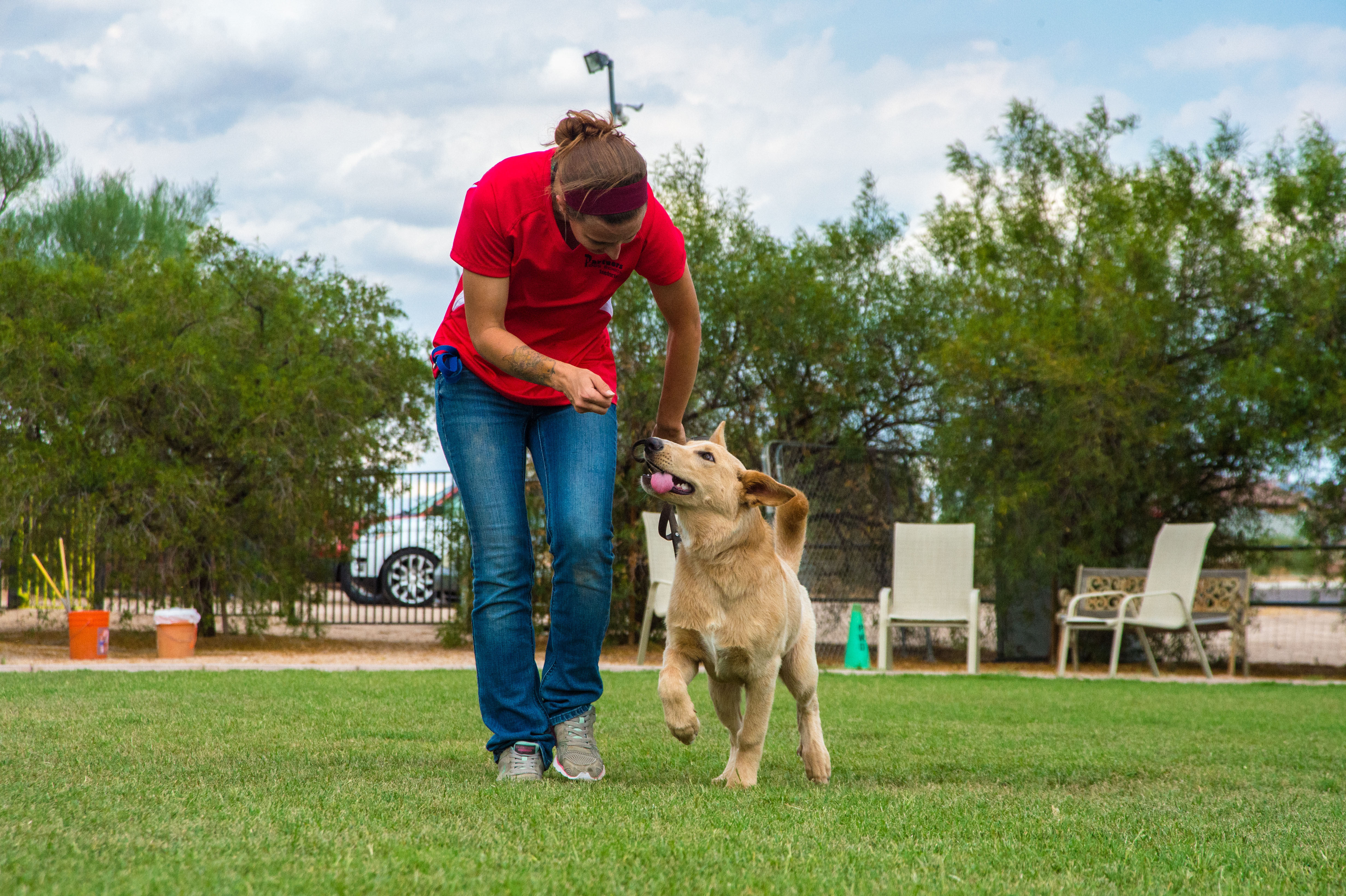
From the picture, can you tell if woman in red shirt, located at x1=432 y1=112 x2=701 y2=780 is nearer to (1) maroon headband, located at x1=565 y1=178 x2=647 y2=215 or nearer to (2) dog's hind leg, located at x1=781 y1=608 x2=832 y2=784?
(1) maroon headband, located at x1=565 y1=178 x2=647 y2=215

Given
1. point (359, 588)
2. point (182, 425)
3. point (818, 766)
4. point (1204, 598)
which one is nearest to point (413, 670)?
point (182, 425)

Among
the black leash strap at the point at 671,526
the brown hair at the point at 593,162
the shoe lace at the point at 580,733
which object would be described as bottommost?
the shoe lace at the point at 580,733

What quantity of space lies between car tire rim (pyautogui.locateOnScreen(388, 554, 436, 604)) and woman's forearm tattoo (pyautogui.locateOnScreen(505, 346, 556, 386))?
395 inches

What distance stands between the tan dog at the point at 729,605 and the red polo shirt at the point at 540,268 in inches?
16.2

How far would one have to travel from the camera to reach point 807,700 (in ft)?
12.1

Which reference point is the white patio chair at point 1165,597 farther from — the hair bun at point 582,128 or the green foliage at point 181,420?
the hair bun at point 582,128

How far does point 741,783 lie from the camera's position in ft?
11.0

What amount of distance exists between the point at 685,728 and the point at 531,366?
1074 mm

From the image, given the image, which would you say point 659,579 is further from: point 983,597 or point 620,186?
point 620,186

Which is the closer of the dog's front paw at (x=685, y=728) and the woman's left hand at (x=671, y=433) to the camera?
the dog's front paw at (x=685, y=728)

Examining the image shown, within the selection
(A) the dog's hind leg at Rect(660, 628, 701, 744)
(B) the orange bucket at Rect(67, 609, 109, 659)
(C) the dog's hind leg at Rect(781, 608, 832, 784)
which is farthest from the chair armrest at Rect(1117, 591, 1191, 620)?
(B) the orange bucket at Rect(67, 609, 109, 659)

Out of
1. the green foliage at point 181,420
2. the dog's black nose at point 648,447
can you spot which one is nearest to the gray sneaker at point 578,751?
the dog's black nose at point 648,447

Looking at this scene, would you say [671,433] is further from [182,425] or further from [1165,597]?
[182,425]

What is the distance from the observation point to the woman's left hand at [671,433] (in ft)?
12.5
